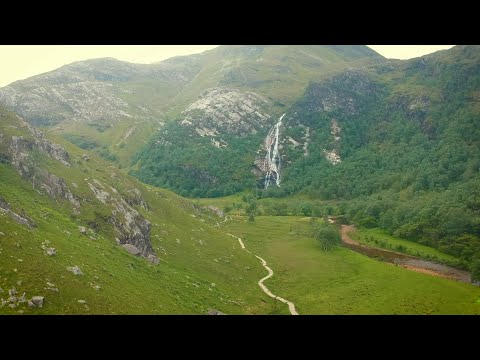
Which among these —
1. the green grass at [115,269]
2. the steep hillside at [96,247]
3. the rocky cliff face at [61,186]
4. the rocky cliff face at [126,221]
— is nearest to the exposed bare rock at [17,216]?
the steep hillside at [96,247]

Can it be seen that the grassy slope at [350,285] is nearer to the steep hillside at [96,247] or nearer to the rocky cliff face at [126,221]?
the steep hillside at [96,247]

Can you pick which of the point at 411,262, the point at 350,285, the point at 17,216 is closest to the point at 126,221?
the point at 17,216

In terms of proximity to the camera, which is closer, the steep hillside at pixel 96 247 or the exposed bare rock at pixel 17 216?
the steep hillside at pixel 96 247

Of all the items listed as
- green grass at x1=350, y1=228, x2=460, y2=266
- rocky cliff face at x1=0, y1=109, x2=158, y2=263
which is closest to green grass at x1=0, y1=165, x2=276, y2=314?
rocky cliff face at x1=0, y1=109, x2=158, y2=263

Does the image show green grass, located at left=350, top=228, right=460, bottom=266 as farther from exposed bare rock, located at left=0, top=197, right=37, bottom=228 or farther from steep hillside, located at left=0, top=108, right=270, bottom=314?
exposed bare rock, located at left=0, top=197, right=37, bottom=228
